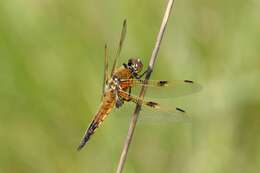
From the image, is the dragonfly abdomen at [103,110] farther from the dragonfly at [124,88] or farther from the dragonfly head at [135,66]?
the dragonfly head at [135,66]

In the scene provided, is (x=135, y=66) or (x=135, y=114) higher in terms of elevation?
(x=135, y=66)

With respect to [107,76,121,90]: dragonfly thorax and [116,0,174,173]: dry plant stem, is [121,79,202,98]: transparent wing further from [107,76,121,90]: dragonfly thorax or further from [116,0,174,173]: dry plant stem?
[116,0,174,173]: dry plant stem

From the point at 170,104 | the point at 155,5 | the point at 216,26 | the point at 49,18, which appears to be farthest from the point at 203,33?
the point at 49,18

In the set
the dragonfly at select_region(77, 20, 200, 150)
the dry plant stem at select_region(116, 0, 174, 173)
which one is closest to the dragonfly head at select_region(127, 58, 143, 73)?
the dragonfly at select_region(77, 20, 200, 150)

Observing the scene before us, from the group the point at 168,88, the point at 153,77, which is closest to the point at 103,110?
the point at 168,88

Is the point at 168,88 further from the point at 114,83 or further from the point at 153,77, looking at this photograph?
the point at 153,77

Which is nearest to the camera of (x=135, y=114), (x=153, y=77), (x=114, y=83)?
Result: (x=135, y=114)
